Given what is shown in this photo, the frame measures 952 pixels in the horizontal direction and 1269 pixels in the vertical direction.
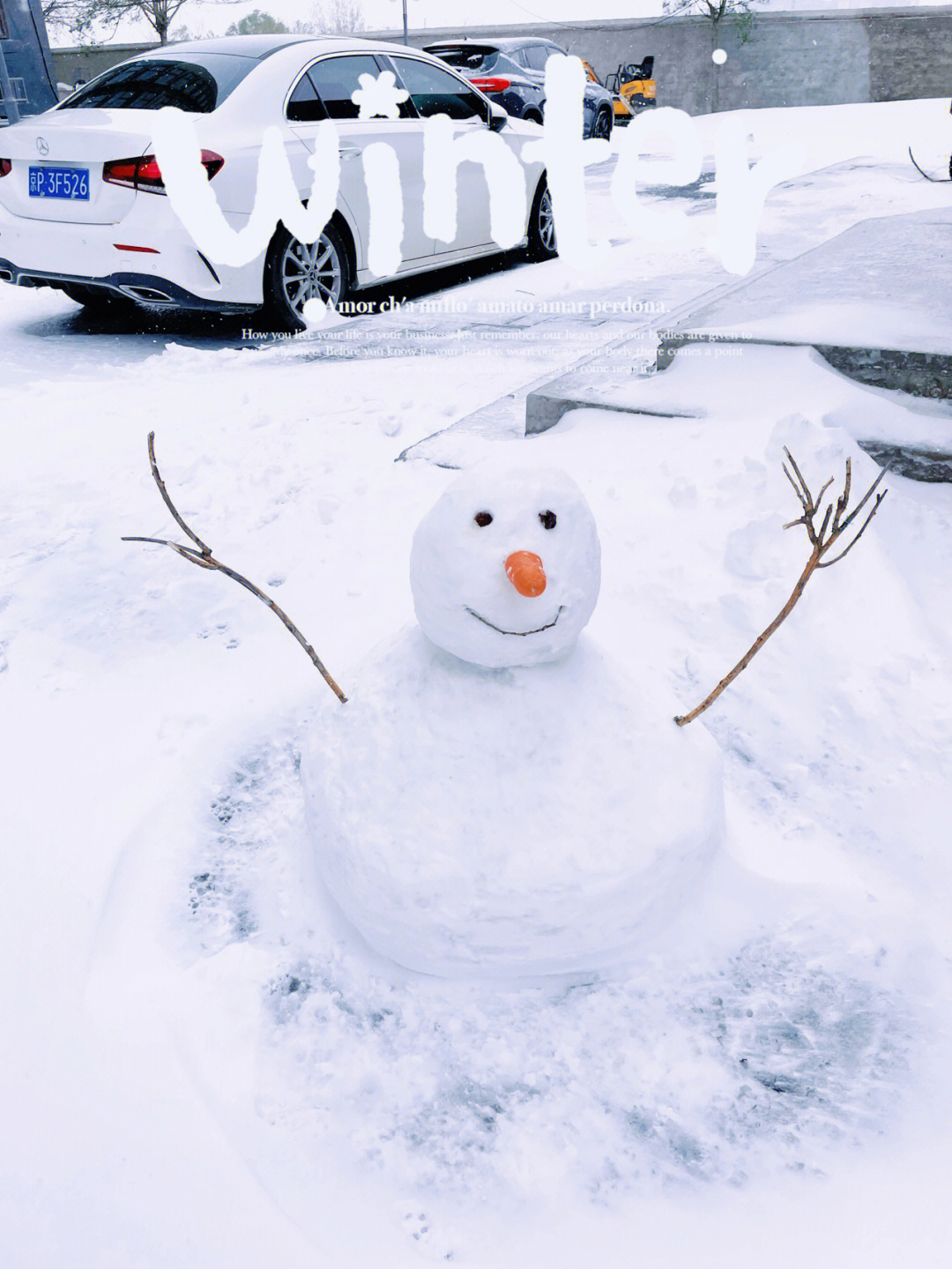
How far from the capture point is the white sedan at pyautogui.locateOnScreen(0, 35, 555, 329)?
478 centimetres

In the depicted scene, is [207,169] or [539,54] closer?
[207,169]

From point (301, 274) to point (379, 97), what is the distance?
1.39 meters

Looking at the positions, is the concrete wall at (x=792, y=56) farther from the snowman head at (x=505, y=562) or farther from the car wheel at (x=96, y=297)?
the snowman head at (x=505, y=562)

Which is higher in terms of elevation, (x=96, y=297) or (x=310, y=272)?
(x=310, y=272)

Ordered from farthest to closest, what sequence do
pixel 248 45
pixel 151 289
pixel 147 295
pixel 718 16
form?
pixel 718 16
pixel 248 45
pixel 147 295
pixel 151 289

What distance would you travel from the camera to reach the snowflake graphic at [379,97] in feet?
18.6

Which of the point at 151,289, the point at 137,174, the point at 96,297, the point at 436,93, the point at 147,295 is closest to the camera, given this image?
the point at 137,174

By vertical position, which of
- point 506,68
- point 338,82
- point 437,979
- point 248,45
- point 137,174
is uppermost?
point 248,45

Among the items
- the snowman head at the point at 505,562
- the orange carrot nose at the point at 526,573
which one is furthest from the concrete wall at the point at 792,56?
the orange carrot nose at the point at 526,573

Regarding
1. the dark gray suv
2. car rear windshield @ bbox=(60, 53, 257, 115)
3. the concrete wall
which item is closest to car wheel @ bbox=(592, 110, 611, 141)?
the dark gray suv

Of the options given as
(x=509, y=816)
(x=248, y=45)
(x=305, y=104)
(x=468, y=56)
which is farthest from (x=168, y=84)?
(x=468, y=56)

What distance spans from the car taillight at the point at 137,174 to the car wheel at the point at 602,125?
13.4m

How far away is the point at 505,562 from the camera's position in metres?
1.37

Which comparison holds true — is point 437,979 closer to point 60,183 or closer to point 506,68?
point 60,183
